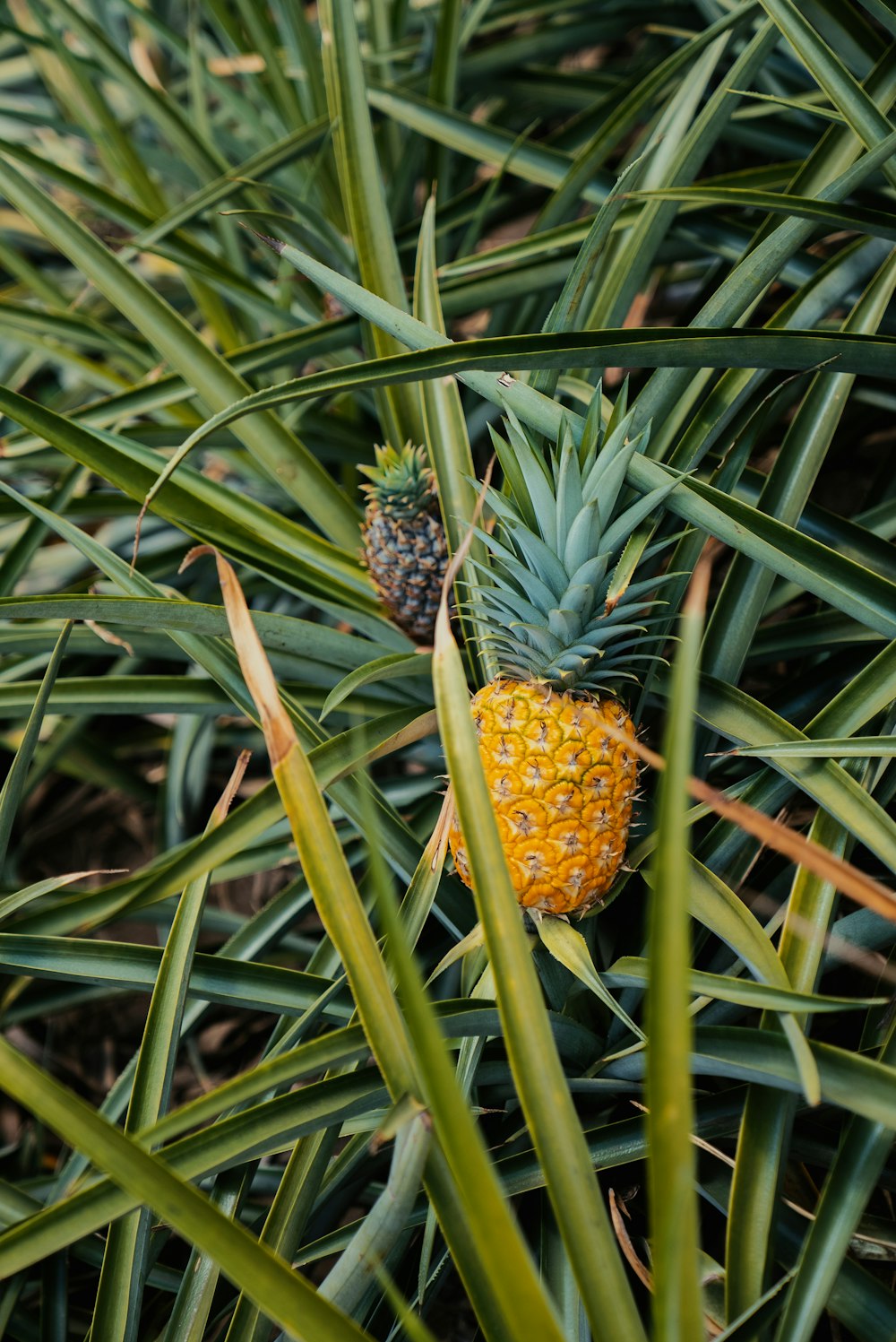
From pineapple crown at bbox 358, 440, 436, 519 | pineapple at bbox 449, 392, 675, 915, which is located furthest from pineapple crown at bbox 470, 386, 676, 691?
pineapple crown at bbox 358, 440, 436, 519

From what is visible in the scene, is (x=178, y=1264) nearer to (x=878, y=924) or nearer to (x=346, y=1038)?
(x=346, y=1038)

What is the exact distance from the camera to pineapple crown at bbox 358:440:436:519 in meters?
0.87

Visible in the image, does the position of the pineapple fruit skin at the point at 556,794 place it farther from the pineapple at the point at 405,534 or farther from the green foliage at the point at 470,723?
the pineapple at the point at 405,534

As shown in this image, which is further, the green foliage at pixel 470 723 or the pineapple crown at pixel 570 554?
the pineapple crown at pixel 570 554

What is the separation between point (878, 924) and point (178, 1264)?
0.88m

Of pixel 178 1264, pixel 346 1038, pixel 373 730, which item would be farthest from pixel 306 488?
pixel 178 1264

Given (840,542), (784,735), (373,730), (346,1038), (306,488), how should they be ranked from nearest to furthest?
(346,1038)
(784,735)
(373,730)
(840,542)
(306,488)

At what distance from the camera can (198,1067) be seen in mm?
1178

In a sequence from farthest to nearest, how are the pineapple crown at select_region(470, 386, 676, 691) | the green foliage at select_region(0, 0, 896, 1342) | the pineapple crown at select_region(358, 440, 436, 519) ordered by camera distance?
the pineapple crown at select_region(358, 440, 436, 519), the pineapple crown at select_region(470, 386, 676, 691), the green foliage at select_region(0, 0, 896, 1342)

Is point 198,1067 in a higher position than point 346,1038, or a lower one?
higher

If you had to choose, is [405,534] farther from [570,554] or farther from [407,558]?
[570,554]

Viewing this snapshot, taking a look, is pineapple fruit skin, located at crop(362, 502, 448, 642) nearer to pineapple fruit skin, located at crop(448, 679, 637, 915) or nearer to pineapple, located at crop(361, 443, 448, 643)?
pineapple, located at crop(361, 443, 448, 643)

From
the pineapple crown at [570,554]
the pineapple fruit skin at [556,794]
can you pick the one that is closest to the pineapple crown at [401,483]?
the pineapple crown at [570,554]

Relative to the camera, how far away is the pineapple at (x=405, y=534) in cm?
88
